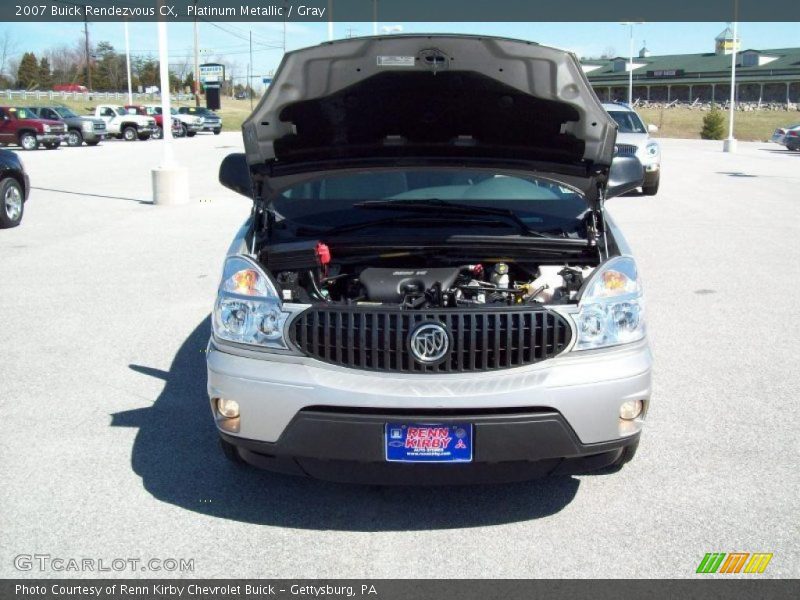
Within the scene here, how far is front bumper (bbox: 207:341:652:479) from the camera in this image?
338 centimetres

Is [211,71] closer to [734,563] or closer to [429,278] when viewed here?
[429,278]

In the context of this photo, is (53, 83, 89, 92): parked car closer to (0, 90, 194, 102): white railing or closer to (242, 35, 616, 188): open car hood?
(0, 90, 194, 102): white railing

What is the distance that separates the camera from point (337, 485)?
4148 millimetres

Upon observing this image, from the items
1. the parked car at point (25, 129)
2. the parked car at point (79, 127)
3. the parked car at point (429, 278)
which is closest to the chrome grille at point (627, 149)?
the parked car at point (429, 278)

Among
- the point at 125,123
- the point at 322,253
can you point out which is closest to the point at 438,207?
the point at 322,253

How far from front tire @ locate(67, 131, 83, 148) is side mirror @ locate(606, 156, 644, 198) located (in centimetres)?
3952

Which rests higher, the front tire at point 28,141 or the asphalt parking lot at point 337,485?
the front tire at point 28,141

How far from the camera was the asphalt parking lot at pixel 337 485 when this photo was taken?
3504 millimetres

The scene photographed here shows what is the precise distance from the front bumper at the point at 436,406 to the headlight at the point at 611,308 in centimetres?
10

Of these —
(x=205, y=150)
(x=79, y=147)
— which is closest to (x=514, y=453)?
(x=205, y=150)

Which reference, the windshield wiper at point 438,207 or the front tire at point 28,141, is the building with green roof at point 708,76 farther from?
the windshield wiper at point 438,207

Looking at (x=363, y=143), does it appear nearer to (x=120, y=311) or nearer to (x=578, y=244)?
(x=578, y=244)

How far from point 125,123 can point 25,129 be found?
34.7 ft

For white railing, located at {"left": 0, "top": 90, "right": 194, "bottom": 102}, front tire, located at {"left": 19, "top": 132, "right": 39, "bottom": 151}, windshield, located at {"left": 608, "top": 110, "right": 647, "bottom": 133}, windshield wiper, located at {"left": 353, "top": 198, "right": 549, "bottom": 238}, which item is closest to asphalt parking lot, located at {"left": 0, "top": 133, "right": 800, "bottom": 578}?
windshield wiper, located at {"left": 353, "top": 198, "right": 549, "bottom": 238}
